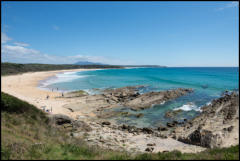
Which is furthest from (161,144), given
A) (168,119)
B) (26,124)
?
(26,124)

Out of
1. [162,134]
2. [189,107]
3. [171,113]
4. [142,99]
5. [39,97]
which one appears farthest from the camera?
[39,97]

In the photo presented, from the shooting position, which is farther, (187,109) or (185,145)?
(187,109)

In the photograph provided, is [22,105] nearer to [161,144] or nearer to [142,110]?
[161,144]

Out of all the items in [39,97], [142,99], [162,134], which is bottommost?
[162,134]

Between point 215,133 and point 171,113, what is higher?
point 215,133

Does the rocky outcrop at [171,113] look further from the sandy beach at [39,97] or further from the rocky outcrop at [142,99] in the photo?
the sandy beach at [39,97]

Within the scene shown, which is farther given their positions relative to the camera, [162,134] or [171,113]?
[171,113]

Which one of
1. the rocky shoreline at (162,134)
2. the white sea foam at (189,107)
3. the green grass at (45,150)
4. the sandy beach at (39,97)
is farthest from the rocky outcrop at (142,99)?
the green grass at (45,150)

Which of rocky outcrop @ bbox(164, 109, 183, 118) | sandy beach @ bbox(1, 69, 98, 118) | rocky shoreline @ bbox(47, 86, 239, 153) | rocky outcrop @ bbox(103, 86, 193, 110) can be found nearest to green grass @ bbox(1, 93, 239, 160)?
rocky shoreline @ bbox(47, 86, 239, 153)

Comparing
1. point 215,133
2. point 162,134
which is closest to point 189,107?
point 162,134

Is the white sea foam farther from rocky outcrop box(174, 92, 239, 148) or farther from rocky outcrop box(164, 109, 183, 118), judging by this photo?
rocky outcrop box(174, 92, 239, 148)

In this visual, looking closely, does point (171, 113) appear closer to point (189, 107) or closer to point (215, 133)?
point (189, 107)

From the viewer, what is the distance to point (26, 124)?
1126cm

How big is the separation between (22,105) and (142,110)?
57.0 ft
